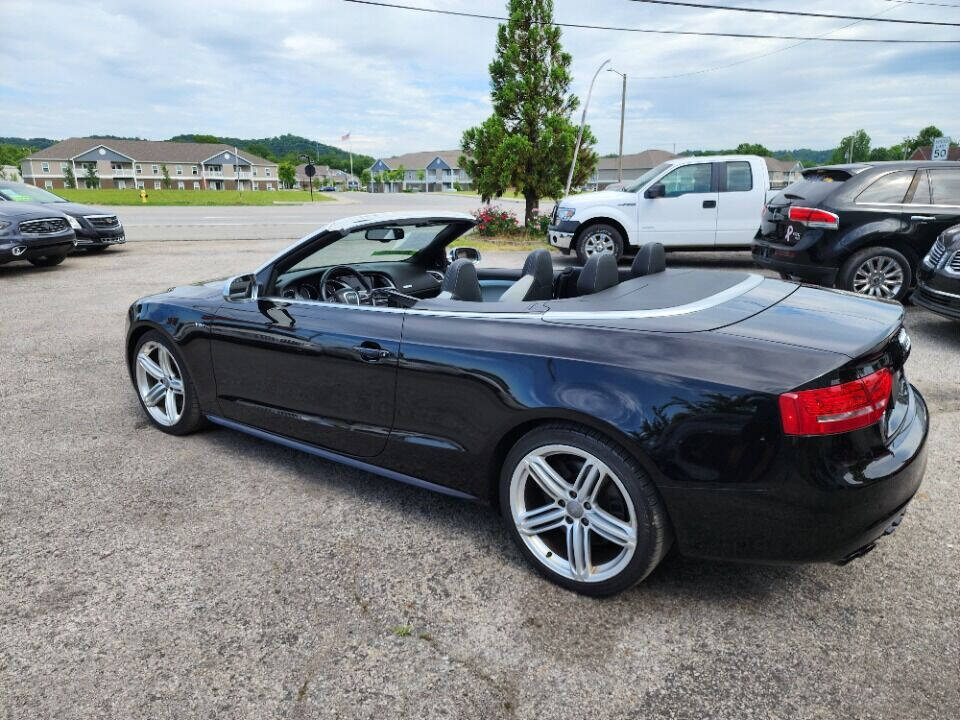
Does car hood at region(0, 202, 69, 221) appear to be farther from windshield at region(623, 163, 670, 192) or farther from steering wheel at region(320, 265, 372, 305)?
steering wheel at region(320, 265, 372, 305)

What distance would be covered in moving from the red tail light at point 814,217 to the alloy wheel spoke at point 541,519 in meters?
6.49

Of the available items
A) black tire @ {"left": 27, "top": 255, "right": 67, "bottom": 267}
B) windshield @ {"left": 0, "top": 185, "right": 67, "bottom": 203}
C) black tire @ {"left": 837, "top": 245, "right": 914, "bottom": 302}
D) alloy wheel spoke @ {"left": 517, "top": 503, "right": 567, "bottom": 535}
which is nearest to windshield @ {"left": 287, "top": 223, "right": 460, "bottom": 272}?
alloy wheel spoke @ {"left": 517, "top": 503, "right": 567, "bottom": 535}

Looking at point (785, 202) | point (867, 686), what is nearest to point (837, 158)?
point (785, 202)

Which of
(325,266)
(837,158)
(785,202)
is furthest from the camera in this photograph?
(837,158)

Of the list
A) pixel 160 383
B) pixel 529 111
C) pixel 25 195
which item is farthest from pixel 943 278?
pixel 25 195

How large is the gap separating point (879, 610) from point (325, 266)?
3014 millimetres

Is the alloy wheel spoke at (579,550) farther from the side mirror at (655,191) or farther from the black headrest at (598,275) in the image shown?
the side mirror at (655,191)

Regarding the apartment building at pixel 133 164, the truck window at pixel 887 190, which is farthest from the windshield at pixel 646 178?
the apartment building at pixel 133 164

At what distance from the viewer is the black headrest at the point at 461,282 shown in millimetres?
3061

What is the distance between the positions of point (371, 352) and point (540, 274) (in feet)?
2.85

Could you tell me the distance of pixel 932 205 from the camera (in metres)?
7.63

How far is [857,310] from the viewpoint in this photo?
2.70 metres

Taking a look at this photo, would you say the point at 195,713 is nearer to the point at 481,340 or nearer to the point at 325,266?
the point at 481,340

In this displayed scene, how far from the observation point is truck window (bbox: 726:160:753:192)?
11000 mm
